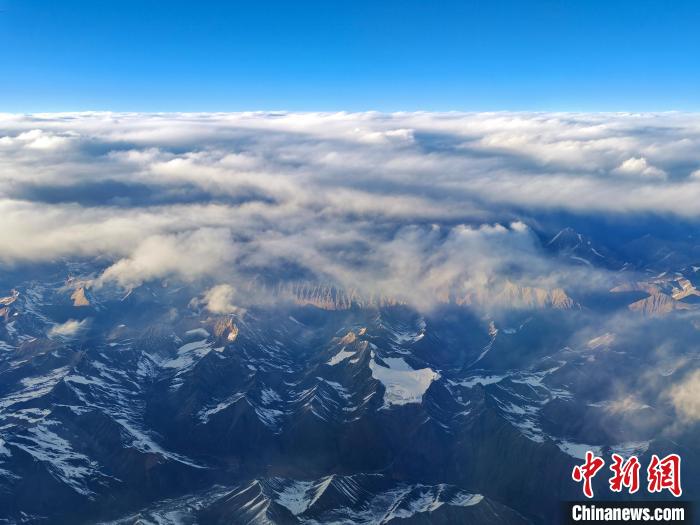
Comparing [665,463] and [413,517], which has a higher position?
[665,463]

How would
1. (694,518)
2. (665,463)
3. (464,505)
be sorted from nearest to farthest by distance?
(665,463) < (694,518) < (464,505)

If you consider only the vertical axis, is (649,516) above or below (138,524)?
above

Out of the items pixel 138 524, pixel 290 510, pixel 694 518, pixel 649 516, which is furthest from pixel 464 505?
pixel 138 524

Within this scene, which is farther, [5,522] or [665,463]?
[5,522]

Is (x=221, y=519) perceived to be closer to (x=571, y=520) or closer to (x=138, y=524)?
(x=138, y=524)

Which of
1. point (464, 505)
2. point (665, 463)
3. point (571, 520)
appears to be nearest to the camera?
point (571, 520)

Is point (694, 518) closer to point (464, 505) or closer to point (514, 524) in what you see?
point (514, 524)

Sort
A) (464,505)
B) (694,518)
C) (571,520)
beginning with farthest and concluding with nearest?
(464,505) → (694,518) → (571,520)

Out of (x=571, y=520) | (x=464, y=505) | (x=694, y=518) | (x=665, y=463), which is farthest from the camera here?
(x=464, y=505)

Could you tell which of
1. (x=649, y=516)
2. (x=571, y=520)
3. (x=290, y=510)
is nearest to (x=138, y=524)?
(x=290, y=510)
